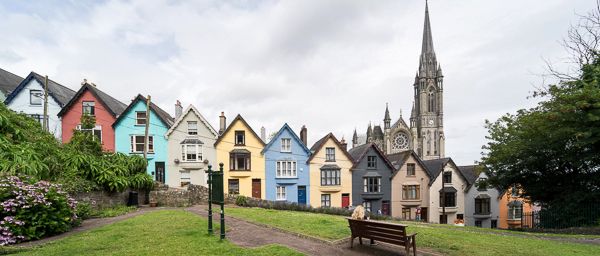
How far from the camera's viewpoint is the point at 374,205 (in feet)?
120

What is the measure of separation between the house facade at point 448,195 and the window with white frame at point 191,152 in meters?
25.8

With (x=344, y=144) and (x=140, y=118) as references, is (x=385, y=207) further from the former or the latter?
(x=140, y=118)

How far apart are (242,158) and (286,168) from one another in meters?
4.71

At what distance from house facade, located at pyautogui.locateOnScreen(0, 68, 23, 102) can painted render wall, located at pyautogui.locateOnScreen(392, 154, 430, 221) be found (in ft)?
139

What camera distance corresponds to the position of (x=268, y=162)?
1366 inches

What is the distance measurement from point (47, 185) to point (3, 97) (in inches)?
1283

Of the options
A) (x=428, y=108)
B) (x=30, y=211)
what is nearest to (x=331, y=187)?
(x=30, y=211)

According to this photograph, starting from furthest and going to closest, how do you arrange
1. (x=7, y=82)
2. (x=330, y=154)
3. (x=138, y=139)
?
(x=7, y=82) → (x=330, y=154) → (x=138, y=139)

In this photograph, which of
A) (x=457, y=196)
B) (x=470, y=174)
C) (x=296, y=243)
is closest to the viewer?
(x=296, y=243)

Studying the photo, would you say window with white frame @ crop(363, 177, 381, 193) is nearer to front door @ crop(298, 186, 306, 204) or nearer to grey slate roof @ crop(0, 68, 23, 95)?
front door @ crop(298, 186, 306, 204)

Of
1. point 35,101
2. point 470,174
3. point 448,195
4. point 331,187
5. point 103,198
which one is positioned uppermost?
point 35,101

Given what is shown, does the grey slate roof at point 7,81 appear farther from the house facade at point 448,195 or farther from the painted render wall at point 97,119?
the house facade at point 448,195

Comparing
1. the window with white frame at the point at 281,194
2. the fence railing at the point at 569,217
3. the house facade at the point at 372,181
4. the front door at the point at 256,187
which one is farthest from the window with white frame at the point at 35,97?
the fence railing at the point at 569,217

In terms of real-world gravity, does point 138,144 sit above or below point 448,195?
above
